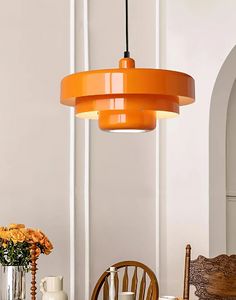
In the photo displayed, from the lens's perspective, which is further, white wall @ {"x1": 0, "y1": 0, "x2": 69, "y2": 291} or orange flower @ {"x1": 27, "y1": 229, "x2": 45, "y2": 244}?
white wall @ {"x1": 0, "y1": 0, "x2": 69, "y2": 291}

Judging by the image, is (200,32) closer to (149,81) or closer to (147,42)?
(147,42)

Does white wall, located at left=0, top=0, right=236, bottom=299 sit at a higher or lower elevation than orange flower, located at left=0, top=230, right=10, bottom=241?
higher

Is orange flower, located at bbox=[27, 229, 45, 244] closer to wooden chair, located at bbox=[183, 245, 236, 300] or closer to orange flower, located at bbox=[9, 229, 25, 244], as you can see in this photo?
orange flower, located at bbox=[9, 229, 25, 244]

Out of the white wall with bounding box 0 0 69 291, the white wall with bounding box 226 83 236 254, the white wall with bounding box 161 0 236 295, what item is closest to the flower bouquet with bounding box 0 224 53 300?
the white wall with bounding box 0 0 69 291

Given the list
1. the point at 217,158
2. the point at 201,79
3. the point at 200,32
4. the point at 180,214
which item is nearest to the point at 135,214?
the point at 180,214

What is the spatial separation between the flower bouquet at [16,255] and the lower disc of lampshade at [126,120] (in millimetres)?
1016

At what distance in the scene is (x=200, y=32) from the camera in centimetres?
434

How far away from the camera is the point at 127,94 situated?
218 cm

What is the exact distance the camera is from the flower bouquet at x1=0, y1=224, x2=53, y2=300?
3.07m

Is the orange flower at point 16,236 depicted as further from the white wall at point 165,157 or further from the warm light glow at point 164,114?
the warm light glow at point 164,114

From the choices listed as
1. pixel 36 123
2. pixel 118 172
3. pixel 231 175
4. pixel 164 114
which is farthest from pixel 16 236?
pixel 231 175

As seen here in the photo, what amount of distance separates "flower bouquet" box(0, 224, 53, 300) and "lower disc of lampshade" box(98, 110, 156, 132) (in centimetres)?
102

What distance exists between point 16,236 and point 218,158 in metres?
1.68

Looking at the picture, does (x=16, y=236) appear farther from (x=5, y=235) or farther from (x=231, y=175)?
(x=231, y=175)
